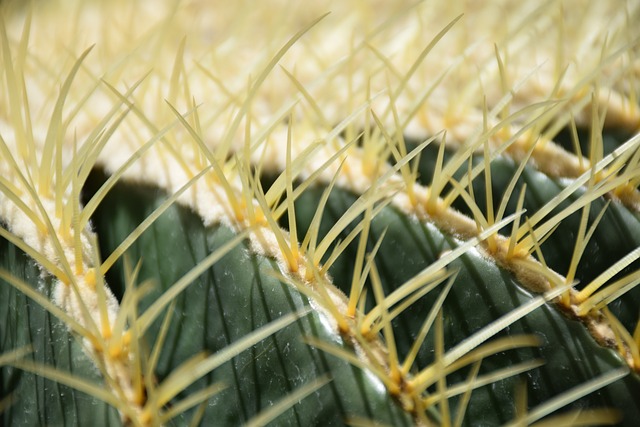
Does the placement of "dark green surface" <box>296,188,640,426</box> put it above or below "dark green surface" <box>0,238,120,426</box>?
below

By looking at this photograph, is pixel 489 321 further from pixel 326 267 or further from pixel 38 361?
pixel 38 361

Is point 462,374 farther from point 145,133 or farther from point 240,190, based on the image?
point 145,133

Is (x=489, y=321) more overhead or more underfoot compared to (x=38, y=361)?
more underfoot

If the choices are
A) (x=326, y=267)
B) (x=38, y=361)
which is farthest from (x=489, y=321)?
(x=38, y=361)

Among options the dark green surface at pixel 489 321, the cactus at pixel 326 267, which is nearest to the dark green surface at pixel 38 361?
the cactus at pixel 326 267

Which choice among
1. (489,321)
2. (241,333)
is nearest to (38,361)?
(241,333)

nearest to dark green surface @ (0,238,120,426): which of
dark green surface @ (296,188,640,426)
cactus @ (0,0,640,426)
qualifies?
cactus @ (0,0,640,426)

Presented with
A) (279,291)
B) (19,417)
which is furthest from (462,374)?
(19,417)

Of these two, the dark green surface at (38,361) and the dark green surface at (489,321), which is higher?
the dark green surface at (38,361)

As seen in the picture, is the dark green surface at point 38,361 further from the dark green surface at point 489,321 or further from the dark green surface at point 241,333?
the dark green surface at point 489,321

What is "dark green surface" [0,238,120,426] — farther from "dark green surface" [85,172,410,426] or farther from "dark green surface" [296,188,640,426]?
"dark green surface" [296,188,640,426]
